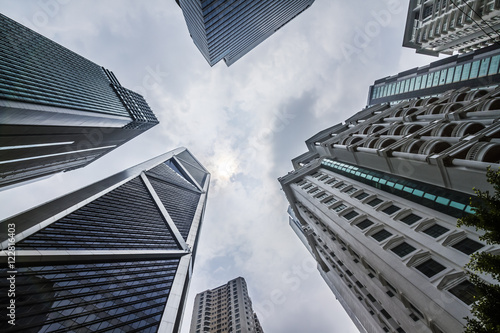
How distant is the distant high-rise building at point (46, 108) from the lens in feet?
120

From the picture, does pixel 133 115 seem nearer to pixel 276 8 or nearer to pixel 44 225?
pixel 44 225

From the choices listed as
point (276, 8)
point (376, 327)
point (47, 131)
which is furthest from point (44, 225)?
point (276, 8)

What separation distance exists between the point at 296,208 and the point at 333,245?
19096mm

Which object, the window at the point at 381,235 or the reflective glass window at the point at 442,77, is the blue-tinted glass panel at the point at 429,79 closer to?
the reflective glass window at the point at 442,77

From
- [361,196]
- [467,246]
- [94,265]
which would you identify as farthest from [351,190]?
[94,265]

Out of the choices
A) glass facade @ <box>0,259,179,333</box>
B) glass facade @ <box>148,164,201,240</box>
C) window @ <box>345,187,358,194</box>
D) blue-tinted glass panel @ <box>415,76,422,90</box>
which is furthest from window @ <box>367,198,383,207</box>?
glass facade @ <box>148,164,201,240</box>

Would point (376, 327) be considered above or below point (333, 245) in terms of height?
below

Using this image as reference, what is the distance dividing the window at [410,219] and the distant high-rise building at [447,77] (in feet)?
86.1

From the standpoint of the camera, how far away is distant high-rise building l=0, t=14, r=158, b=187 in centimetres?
3659

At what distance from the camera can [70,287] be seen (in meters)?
30.6

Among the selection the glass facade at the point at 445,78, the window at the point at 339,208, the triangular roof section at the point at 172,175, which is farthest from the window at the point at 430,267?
the triangular roof section at the point at 172,175

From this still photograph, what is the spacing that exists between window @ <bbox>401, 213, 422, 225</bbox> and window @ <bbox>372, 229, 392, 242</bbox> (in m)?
2.08

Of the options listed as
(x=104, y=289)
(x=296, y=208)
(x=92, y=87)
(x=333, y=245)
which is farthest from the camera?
(x=92, y=87)

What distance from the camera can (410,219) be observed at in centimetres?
2430
